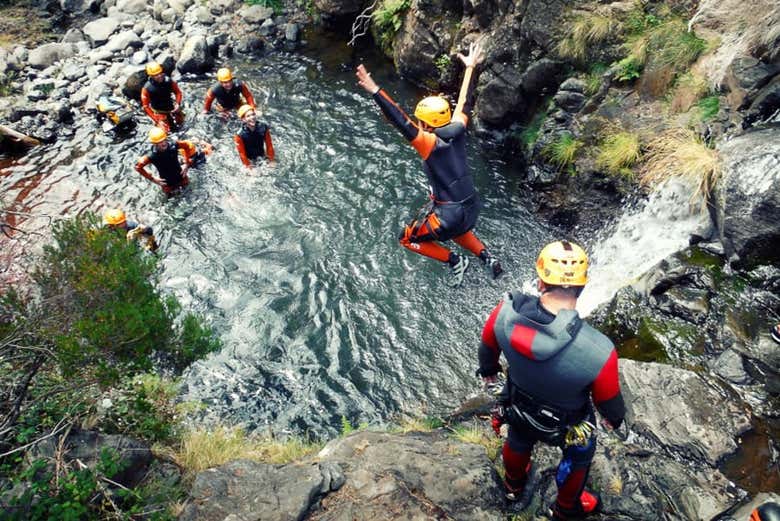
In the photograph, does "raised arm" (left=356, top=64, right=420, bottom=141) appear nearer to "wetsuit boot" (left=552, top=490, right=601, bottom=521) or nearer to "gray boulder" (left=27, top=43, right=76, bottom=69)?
"wetsuit boot" (left=552, top=490, right=601, bottom=521)

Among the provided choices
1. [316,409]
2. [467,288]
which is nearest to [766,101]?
[467,288]

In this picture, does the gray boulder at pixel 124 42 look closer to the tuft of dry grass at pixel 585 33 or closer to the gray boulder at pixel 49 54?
the gray boulder at pixel 49 54

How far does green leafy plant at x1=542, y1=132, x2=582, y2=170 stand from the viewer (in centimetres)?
873

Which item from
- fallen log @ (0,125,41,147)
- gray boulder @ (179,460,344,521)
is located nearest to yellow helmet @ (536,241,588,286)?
gray boulder @ (179,460,344,521)

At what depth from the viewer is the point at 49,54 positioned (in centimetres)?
1457

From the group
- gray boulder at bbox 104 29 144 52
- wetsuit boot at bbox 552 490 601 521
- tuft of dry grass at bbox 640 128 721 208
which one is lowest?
gray boulder at bbox 104 29 144 52

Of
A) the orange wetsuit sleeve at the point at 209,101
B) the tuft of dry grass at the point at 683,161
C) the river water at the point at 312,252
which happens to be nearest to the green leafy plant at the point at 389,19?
the river water at the point at 312,252

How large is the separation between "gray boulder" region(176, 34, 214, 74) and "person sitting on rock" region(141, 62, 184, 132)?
2293mm

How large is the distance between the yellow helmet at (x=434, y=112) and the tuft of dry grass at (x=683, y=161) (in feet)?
10.8

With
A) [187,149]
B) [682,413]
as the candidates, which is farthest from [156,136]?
[682,413]

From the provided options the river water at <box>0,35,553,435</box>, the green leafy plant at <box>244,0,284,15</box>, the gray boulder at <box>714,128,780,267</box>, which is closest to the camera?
the gray boulder at <box>714,128,780,267</box>

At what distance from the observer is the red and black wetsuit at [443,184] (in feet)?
20.4

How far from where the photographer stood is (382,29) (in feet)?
43.5

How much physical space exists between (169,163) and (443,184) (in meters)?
5.56
